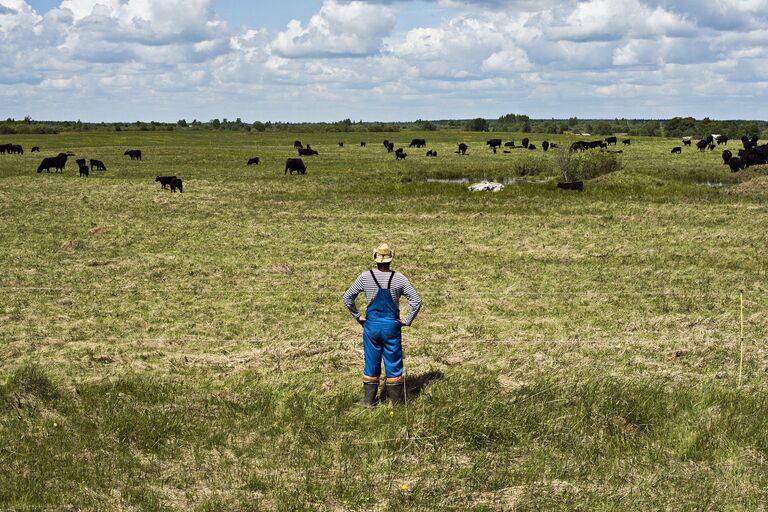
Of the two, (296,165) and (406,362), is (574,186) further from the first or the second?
(406,362)

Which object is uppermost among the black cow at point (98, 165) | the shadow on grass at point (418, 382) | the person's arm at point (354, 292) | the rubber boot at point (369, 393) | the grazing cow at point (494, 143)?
the grazing cow at point (494, 143)

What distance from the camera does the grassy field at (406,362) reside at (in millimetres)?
6953

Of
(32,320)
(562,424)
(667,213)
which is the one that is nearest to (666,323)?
(562,424)

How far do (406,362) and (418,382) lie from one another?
3.68 ft

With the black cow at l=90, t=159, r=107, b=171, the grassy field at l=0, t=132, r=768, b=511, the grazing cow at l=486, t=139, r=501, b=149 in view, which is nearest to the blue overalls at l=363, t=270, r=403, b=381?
the grassy field at l=0, t=132, r=768, b=511

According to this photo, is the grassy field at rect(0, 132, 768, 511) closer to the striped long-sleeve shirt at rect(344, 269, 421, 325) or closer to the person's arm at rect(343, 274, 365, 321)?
the person's arm at rect(343, 274, 365, 321)

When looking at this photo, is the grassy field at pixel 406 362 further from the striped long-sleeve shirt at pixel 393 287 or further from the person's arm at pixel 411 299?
the striped long-sleeve shirt at pixel 393 287

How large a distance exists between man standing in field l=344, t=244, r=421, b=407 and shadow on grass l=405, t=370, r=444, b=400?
1.82 feet

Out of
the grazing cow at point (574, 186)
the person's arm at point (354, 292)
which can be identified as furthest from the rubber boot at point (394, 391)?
the grazing cow at point (574, 186)

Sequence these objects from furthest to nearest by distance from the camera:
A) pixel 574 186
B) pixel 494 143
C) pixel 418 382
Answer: pixel 494 143 → pixel 574 186 → pixel 418 382

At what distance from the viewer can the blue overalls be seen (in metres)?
8.84

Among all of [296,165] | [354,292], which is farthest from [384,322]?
[296,165]

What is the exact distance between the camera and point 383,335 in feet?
29.0

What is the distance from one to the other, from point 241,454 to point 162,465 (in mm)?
777
